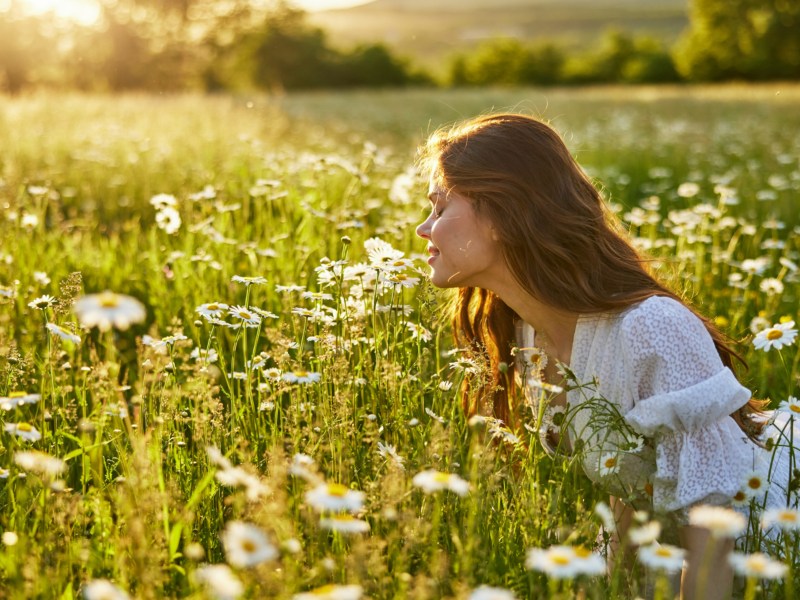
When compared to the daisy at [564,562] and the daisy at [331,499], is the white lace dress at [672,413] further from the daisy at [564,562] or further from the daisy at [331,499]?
the daisy at [331,499]

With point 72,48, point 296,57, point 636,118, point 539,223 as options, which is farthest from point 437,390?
point 296,57

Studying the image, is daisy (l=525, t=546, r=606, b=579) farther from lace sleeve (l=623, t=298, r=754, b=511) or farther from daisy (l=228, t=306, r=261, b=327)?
daisy (l=228, t=306, r=261, b=327)

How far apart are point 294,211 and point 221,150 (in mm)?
3566

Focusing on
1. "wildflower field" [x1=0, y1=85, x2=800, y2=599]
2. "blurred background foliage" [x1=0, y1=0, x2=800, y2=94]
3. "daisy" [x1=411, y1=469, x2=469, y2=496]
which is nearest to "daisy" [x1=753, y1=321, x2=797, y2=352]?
"wildflower field" [x1=0, y1=85, x2=800, y2=599]

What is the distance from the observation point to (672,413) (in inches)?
86.7

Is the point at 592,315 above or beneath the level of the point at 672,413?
above

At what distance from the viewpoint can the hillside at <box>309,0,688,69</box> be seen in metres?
93.2

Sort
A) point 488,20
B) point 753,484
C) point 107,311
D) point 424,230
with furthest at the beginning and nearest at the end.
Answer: point 488,20 < point 424,230 < point 753,484 < point 107,311

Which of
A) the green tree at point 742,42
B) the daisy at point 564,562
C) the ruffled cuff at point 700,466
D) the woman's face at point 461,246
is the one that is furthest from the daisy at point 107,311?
the green tree at point 742,42

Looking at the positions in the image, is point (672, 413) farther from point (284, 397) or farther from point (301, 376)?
point (284, 397)

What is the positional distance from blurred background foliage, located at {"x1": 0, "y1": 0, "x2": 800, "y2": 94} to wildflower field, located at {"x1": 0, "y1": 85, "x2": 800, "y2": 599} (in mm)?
34620

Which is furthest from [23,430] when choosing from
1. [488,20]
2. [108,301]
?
[488,20]

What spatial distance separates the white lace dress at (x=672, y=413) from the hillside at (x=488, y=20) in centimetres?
8195

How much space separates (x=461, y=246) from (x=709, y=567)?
1020 millimetres
